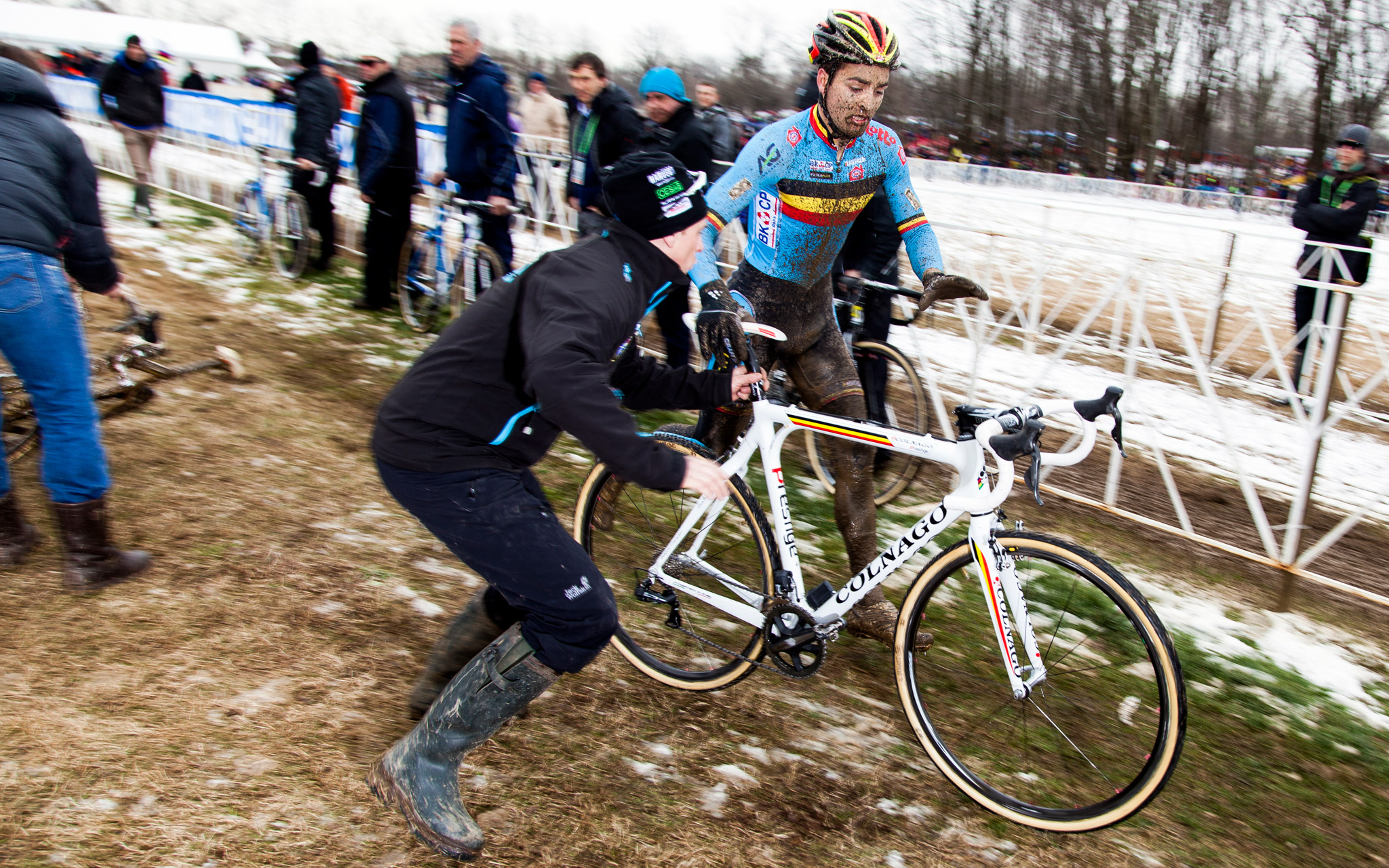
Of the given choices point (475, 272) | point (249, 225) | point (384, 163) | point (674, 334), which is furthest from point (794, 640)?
point (249, 225)

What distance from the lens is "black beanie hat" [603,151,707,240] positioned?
241cm

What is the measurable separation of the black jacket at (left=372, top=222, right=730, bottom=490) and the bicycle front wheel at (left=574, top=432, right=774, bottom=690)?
85cm

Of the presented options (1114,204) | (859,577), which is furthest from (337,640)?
(1114,204)

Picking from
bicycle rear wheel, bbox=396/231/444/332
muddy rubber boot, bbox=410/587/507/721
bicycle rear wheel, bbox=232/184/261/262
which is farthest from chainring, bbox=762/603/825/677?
bicycle rear wheel, bbox=232/184/261/262

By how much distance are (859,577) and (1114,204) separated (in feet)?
74.6

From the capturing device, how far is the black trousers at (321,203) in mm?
9094

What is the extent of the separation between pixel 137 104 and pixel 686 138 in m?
8.80

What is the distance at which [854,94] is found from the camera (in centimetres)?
343

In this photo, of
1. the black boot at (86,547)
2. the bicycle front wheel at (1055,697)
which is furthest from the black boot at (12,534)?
the bicycle front wheel at (1055,697)

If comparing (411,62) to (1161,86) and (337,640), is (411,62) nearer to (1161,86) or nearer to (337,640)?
(1161,86)

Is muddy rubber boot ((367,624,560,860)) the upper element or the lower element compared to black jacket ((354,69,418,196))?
lower

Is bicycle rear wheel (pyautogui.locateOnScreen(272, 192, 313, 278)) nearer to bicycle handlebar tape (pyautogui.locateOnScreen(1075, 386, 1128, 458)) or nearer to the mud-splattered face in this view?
the mud-splattered face

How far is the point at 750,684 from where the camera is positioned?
3.47 m

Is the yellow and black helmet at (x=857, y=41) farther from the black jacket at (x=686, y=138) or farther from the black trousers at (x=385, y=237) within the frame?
the black trousers at (x=385, y=237)
